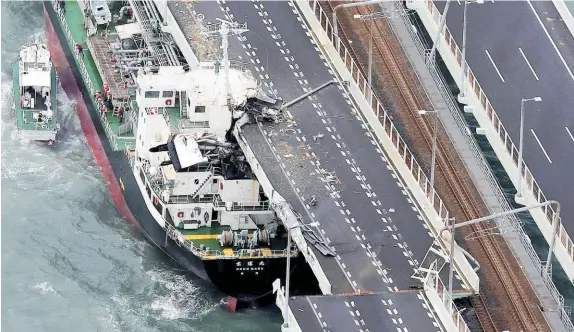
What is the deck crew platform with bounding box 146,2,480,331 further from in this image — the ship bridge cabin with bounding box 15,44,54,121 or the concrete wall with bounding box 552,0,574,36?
the concrete wall with bounding box 552,0,574,36

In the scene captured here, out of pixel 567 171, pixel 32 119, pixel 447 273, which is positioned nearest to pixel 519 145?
pixel 567 171

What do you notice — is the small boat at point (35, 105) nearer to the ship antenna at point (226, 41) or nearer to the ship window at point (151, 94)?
the ship window at point (151, 94)

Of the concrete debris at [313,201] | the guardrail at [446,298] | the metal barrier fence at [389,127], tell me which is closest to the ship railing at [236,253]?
the concrete debris at [313,201]

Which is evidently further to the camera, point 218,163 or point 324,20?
point 324,20

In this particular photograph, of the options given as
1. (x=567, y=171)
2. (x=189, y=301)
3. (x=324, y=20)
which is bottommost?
(x=189, y=301)

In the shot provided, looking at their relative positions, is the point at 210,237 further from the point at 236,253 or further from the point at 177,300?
the point at 177,300

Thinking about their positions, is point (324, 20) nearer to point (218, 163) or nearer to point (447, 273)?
point (218, 163)

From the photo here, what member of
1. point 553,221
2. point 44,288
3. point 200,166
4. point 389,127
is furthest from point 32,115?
point 553,221
